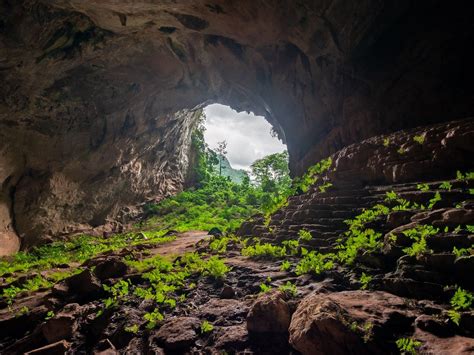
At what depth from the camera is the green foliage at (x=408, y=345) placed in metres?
3.22

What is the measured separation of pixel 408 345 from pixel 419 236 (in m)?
2.60

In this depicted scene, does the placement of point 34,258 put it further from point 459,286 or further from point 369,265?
point 459,286

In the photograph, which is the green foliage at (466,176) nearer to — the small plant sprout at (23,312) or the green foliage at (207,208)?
the small plant sprout at (23,312)

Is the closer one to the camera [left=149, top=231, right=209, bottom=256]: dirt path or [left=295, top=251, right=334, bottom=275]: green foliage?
[left=295, top=251, right=334, bottom=275]: green foliage

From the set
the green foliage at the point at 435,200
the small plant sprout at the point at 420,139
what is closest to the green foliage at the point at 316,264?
the green foliage at the point at 435,200

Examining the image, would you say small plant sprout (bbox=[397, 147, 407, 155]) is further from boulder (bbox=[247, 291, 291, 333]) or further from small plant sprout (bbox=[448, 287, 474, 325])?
boulder (bbox=[247, 291, 291, 333])

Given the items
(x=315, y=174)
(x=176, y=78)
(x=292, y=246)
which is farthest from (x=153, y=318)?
(x=176, y=78)

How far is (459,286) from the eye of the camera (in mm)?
4082

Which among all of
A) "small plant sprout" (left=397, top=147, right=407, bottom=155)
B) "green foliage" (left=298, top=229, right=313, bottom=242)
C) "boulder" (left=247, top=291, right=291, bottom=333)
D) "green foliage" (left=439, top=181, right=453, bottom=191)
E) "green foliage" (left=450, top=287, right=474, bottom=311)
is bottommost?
"boulder" (left=247, top=291, right=291, bottom=333)

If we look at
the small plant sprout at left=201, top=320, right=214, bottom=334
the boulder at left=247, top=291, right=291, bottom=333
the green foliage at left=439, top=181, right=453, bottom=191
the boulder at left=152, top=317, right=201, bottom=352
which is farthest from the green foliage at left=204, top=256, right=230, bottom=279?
the green foliage at left=439, top=181, right=453, bottom=191

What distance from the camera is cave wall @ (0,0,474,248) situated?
11.1m

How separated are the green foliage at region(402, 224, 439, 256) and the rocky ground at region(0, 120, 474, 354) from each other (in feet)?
0.07

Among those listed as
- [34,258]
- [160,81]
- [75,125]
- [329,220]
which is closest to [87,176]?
[75,125]

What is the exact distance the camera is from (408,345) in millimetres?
3254
